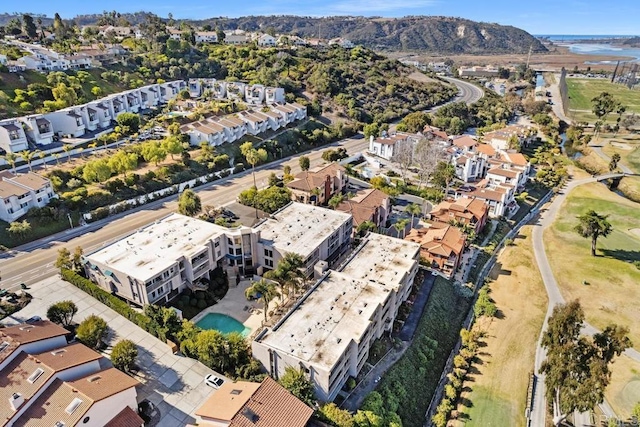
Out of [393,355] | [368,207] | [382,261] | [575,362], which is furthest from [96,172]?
[575,362]

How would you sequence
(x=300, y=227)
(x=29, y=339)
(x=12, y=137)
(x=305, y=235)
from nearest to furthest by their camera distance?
(x=29, y=339) → (x=305, y=235) → (x=300, y=227) → (x=12, y=137)

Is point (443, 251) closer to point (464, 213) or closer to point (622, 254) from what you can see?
point (464, 213)

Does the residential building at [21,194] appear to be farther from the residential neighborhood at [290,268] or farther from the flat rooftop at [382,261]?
the flat rooftop at [382,261]

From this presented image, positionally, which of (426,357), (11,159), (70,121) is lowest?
(426,357)

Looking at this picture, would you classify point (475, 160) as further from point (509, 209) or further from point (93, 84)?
point (93, 84)

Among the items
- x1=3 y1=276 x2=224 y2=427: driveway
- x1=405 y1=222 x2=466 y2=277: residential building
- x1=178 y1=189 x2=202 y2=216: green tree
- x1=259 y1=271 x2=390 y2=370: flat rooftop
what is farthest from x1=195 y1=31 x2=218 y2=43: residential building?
x1=259 y1=271 x2=390 y2=370: flat rooftop
